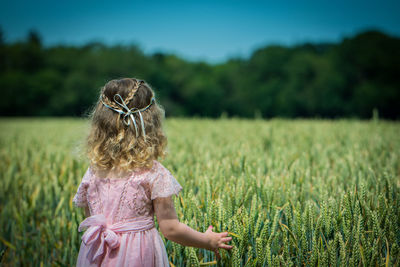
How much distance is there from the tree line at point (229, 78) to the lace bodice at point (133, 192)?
2241cm

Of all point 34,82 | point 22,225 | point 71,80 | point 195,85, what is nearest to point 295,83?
point 195,85

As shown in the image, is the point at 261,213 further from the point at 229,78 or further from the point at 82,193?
the point at 229,78

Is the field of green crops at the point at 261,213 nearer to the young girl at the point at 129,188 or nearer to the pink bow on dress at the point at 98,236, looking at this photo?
the young girl at the point at 129,188

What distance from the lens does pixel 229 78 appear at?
38656 mm

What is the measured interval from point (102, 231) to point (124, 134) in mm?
437

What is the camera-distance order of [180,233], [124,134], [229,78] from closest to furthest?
[180,233], [124,134], [229,78]

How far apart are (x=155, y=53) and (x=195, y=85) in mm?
12116

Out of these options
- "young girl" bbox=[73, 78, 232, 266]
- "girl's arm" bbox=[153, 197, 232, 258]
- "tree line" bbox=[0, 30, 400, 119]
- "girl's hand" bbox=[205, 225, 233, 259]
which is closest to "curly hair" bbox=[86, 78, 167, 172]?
"young girl" bbox=[73, 78, 232, 266]

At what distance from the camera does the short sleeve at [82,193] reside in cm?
155

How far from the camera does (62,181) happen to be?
7.91 feet

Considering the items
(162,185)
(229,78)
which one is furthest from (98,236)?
(229,78)

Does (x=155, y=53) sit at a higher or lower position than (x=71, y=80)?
higher

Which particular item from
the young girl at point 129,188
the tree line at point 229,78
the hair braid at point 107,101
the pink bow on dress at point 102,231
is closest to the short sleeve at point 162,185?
the young girl at point 129,188

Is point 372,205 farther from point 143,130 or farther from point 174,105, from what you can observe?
point 174,105
